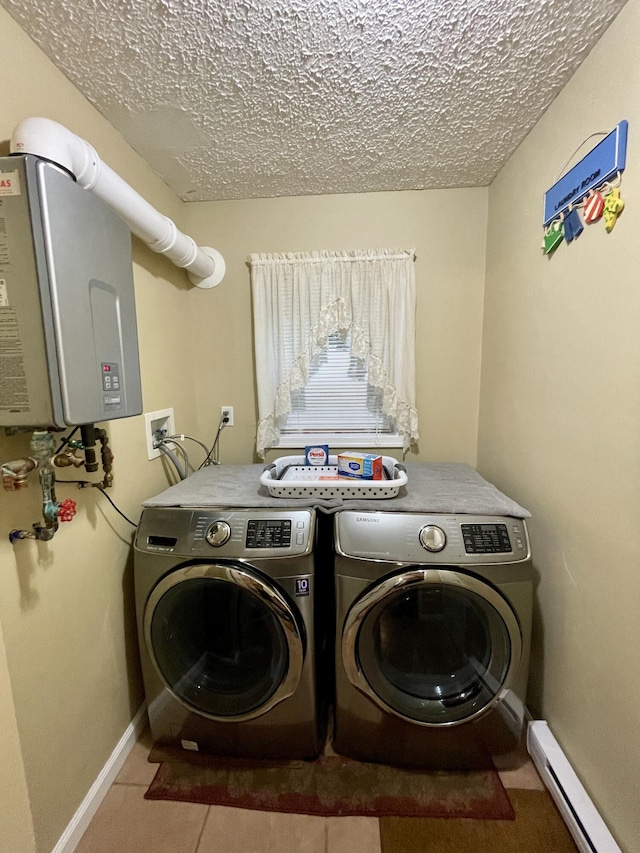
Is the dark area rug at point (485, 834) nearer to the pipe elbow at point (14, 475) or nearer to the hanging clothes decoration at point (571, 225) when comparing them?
the pipe elbow at point (14, 475)

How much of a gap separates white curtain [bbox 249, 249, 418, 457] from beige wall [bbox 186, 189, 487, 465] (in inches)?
3.7

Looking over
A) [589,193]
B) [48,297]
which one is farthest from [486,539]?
[48,297]

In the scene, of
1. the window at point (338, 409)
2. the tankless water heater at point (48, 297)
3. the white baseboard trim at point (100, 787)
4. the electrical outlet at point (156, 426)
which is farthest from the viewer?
the window at point (338, 409)

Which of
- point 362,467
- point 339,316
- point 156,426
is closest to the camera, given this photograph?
point 362,467

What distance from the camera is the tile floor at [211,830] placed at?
3.48ft

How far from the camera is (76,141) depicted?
2.92ft

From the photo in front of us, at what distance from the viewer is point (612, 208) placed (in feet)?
3.08

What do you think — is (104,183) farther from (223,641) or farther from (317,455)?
(223,641)

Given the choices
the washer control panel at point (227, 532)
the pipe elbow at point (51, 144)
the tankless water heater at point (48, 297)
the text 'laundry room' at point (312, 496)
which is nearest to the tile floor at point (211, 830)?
the text 'laundry room' at point (312, 496)

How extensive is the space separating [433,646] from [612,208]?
1.43m

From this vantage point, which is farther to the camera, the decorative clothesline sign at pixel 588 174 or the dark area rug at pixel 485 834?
the dark area rug at pixel 485 834

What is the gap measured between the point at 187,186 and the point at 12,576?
5.63ft

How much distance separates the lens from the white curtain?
5.86ft

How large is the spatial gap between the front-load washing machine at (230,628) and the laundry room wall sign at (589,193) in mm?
1213
